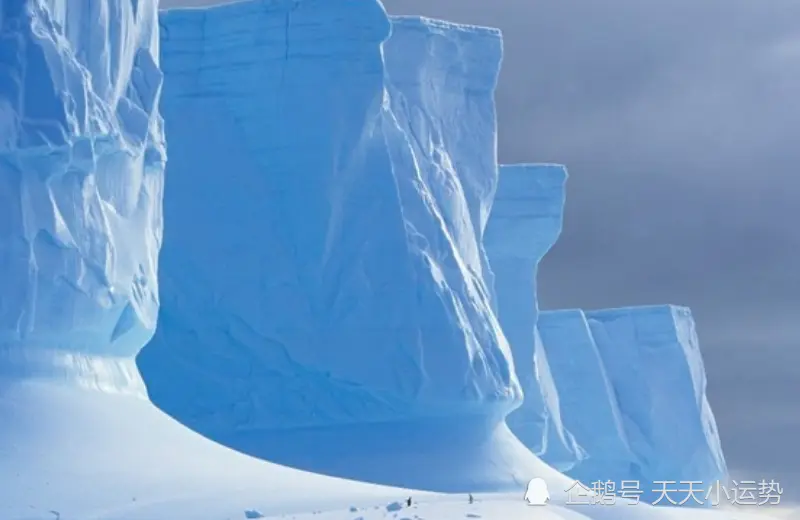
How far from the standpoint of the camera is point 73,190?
54.5 feet

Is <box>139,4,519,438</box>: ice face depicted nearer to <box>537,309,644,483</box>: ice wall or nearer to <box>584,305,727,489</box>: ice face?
<box>537,309,644,483</box>: ice wall

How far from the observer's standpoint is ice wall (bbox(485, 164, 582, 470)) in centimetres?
3053

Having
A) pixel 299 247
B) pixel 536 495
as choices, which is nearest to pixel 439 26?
pixel 299 247

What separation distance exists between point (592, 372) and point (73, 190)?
22.0 m

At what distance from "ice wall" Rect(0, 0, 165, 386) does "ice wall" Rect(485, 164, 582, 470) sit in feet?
43.2

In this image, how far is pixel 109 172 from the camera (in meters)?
17.3

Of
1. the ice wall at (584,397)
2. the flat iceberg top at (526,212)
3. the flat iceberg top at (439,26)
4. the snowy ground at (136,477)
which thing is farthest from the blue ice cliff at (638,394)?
the snowy ground at (136,477)

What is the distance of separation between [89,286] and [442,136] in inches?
432

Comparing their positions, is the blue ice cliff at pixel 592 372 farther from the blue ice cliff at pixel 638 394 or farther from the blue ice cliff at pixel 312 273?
the blue ice cliff at pixel 312 273

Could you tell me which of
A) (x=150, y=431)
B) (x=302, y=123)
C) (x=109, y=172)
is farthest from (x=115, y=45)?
(x=302, y=123)

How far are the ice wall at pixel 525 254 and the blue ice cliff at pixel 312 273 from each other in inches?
202

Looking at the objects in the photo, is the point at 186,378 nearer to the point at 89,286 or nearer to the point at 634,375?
the point at 89,286

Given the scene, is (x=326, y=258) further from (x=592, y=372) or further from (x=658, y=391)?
(x=658, y=391)

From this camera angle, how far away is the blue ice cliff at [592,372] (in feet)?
101
